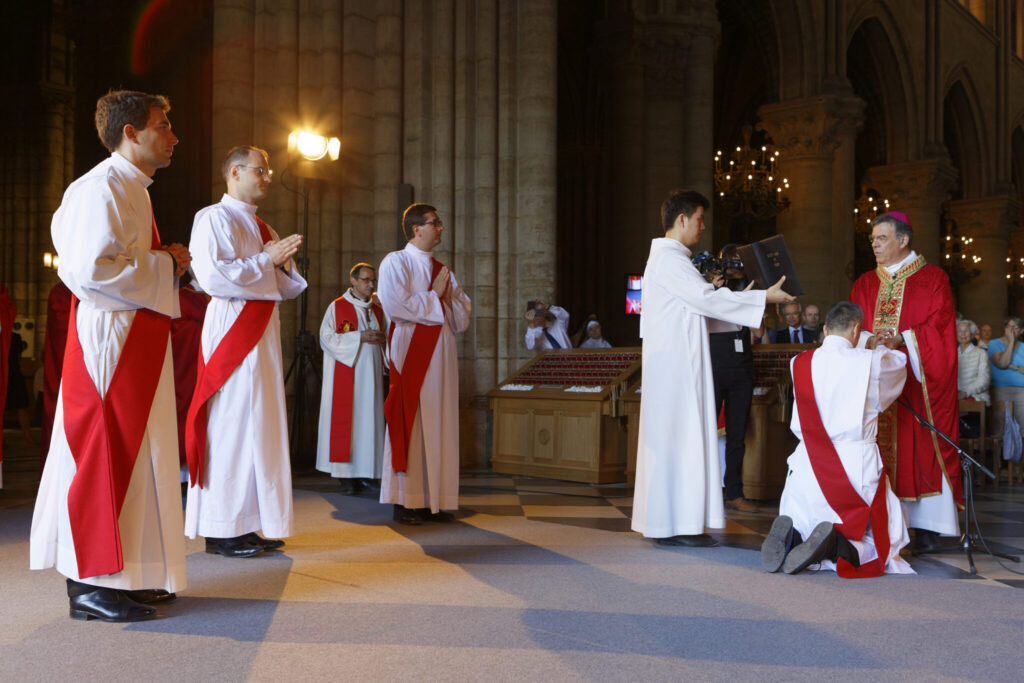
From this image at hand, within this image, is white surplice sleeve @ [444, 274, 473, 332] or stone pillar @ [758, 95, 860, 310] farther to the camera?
stone pillar @ [758, 95, 860, 310]

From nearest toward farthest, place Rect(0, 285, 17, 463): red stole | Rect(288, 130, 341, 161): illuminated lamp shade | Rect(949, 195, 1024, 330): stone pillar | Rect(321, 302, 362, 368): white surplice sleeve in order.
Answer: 1. Rect(0, 285, 17, 463): red stole
2. Rect(321, 302, 362, 368): white surplice sleeve
3. Rect(288, 130, 341, 161): illuminated lamp shade
4. Rect(949, 195, 1024, 330): stone pillar

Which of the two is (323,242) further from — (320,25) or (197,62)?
(197,62)

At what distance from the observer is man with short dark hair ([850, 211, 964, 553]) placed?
200 inches

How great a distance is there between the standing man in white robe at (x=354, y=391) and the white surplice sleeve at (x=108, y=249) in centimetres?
344

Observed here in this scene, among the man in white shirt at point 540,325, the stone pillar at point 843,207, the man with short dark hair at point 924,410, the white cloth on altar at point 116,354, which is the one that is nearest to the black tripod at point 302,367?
the man in white shirt at point 540,325

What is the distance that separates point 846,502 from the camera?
4.51 m

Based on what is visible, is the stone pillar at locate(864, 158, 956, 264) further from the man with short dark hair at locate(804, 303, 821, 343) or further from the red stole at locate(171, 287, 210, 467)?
the red stole at locate(171, 287, 210, 467)

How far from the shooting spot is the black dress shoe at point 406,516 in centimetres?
573

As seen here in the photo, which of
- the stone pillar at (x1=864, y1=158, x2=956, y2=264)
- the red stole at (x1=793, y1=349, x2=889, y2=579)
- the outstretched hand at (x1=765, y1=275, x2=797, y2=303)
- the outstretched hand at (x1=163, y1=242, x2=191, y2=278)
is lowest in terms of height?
the red stole at (x1=793, y1=349, x2=889, y2=579)

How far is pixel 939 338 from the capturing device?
16.9 feet

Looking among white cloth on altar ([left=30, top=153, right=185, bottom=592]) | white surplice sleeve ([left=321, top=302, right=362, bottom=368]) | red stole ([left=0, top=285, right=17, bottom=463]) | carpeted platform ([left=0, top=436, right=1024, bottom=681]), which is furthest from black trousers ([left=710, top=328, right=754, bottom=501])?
red stole ([left=0, top=285, right=17, bottom=463])

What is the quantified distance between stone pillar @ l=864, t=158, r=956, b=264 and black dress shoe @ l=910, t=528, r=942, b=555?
1712cm

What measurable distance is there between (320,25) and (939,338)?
636cm

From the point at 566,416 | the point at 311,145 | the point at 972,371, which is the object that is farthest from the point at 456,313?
the point at 972,371
